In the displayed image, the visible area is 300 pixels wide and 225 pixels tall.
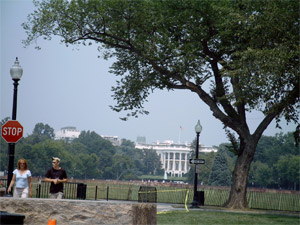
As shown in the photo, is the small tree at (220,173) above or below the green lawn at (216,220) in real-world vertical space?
above

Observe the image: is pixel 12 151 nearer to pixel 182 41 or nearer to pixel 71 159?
pixel 182 41

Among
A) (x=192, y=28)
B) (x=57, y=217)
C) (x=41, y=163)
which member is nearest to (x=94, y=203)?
(x=57, y=217)

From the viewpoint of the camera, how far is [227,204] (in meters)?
30.5

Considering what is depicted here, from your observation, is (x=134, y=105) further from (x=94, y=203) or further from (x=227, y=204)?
(x=94, y=203)

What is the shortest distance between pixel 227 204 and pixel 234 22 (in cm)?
994

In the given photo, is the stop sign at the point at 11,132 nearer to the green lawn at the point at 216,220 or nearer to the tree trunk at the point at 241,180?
the green lawn at the point at 216,220

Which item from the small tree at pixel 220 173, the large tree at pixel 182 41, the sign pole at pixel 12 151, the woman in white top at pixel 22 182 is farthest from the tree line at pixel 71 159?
the woman in white top at pixel 22 182

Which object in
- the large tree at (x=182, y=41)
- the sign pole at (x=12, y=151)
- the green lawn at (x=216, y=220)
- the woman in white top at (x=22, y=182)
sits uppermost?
the large tree at (x=182, y=41)

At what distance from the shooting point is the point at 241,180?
30.3 metres

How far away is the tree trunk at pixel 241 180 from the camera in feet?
98.7

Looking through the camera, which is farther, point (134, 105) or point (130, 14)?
point (134, 105)

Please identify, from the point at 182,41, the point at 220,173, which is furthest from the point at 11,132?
the point at 220,173

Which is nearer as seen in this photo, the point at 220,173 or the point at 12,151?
the point at 12,151

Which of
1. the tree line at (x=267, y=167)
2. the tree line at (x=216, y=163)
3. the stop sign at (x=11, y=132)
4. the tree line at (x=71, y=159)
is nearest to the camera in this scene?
the stop sign at (x=11, y=132)
